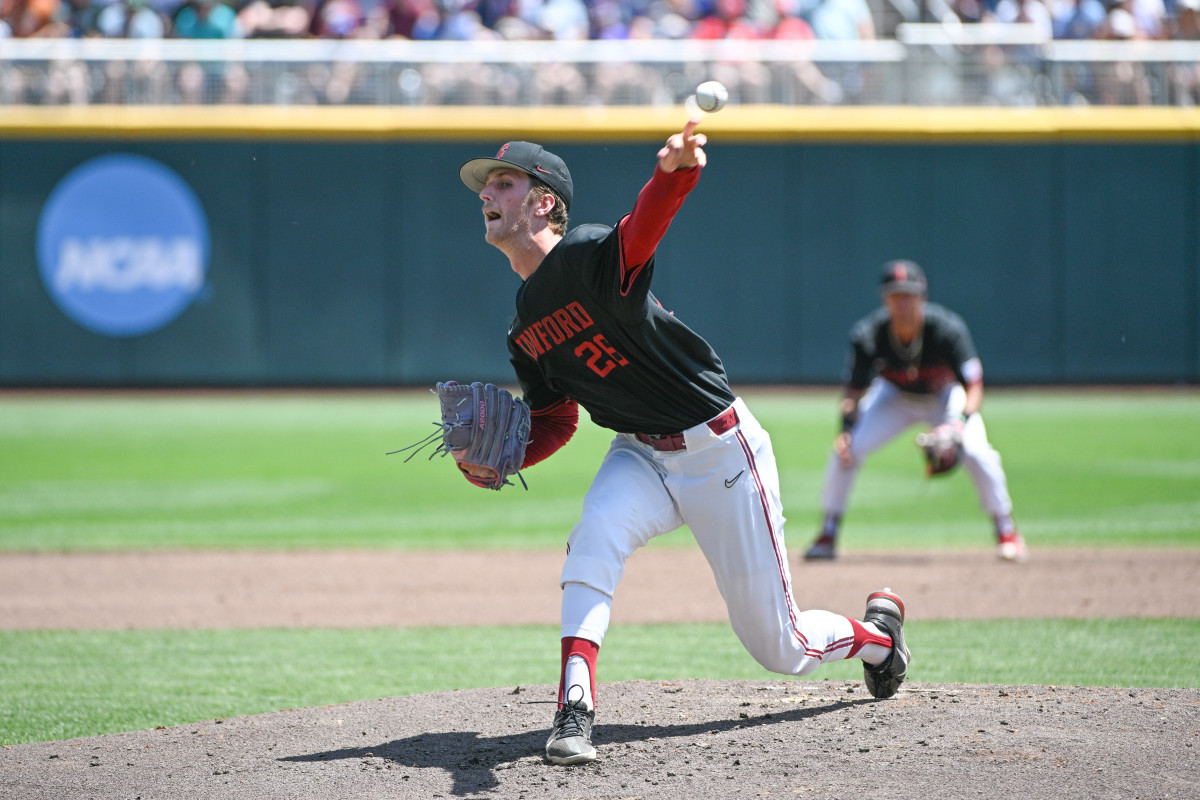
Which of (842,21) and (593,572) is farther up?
(842,21)

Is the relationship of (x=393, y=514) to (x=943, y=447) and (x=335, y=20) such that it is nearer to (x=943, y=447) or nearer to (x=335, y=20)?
(x=943, y=447)

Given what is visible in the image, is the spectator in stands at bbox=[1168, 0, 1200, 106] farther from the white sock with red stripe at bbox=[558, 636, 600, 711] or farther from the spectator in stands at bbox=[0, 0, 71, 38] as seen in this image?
the white sock with red stripe at bbox=[558, 636, 600, 711]

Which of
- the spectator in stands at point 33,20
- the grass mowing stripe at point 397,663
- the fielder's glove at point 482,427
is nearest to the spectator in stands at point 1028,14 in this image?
the spectator in stands at point 33,20

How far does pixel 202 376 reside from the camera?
59.7 feet

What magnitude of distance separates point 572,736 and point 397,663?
2056 mm

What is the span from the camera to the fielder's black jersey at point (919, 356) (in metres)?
8.11

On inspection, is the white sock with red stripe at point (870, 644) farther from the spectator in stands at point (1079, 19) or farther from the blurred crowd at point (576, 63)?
the spectator in stands at point (1079, 19)

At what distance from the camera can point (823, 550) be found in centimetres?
789

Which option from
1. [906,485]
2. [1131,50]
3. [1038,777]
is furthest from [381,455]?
[1131,50]

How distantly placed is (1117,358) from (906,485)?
27.4 feet

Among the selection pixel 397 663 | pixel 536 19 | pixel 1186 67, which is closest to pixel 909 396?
pixel 397 663

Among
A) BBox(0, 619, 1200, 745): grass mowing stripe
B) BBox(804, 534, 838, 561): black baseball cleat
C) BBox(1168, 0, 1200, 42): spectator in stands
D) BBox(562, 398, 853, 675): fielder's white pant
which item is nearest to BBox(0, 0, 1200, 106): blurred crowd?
BBox(1168, 0, 1200, 42): spectator in stands

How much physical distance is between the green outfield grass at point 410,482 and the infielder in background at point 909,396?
2.24 ft

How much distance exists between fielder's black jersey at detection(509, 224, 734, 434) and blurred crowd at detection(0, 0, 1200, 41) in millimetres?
15238
